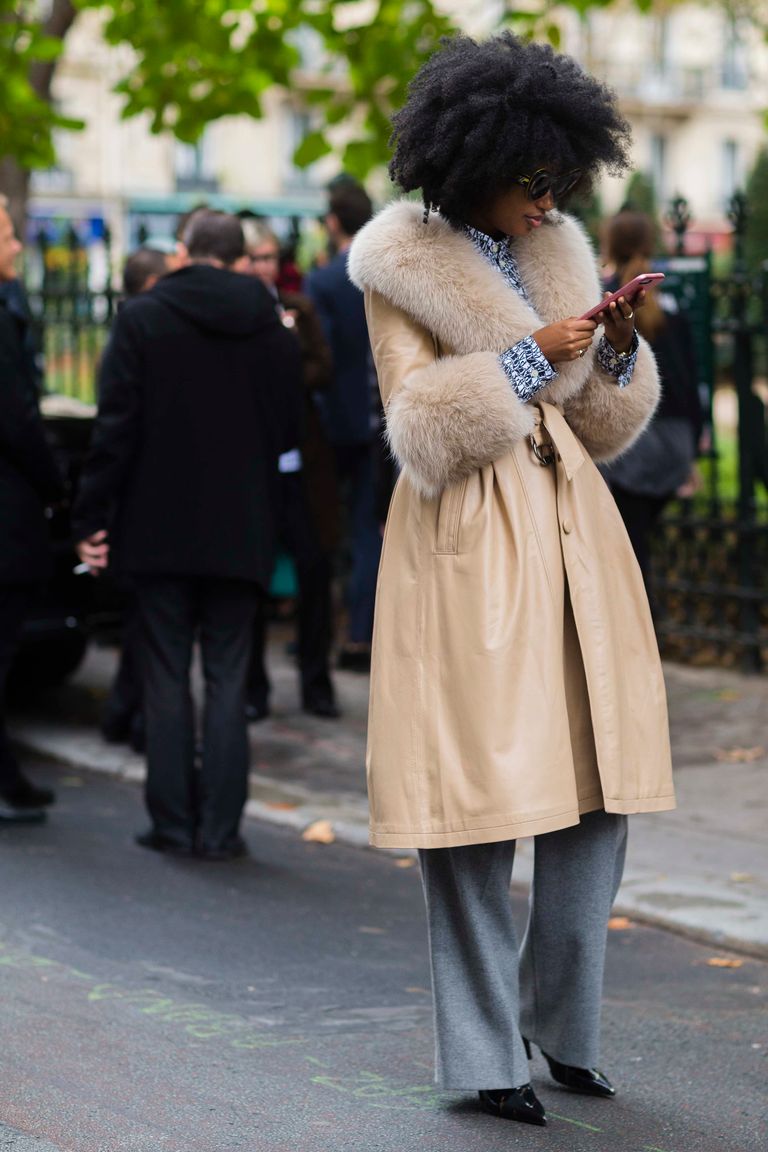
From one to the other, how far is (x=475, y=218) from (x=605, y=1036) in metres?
1.93

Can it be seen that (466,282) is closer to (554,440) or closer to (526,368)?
(526,368)

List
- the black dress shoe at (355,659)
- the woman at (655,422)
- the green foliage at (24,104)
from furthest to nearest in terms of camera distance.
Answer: the green foliage at (24,104) < the black dress shoe at (355,659) < the woman at (655,422)

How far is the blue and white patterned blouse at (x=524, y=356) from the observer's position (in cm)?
355

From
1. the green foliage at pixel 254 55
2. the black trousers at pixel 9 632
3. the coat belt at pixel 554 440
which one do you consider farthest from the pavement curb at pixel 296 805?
the green foliage at pixel 254 55

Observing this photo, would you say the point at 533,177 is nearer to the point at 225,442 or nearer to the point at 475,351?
the point at 475,351

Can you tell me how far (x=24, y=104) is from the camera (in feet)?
30.9

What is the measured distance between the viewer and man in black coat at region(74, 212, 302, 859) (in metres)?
5.76

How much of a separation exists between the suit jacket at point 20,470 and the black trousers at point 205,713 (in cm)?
57

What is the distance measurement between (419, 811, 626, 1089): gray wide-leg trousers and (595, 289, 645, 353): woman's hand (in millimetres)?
968

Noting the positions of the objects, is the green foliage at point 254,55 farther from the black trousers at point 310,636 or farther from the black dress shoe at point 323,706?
the black dress shoe at point 323,706

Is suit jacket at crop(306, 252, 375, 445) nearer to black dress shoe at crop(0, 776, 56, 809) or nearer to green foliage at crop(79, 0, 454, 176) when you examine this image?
green foliage at crop(79, 0, 454, 176)

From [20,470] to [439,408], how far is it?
3.07 meters

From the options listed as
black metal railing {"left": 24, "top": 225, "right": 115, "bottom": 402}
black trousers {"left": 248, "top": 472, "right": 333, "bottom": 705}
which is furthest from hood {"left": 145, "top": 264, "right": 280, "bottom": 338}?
black metal railing {"left": 24, "top": 225, "right": 115, "bottom": 402}

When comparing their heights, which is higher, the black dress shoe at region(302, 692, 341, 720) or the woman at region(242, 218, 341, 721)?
the woman at region(242, 218, 341, 721)
